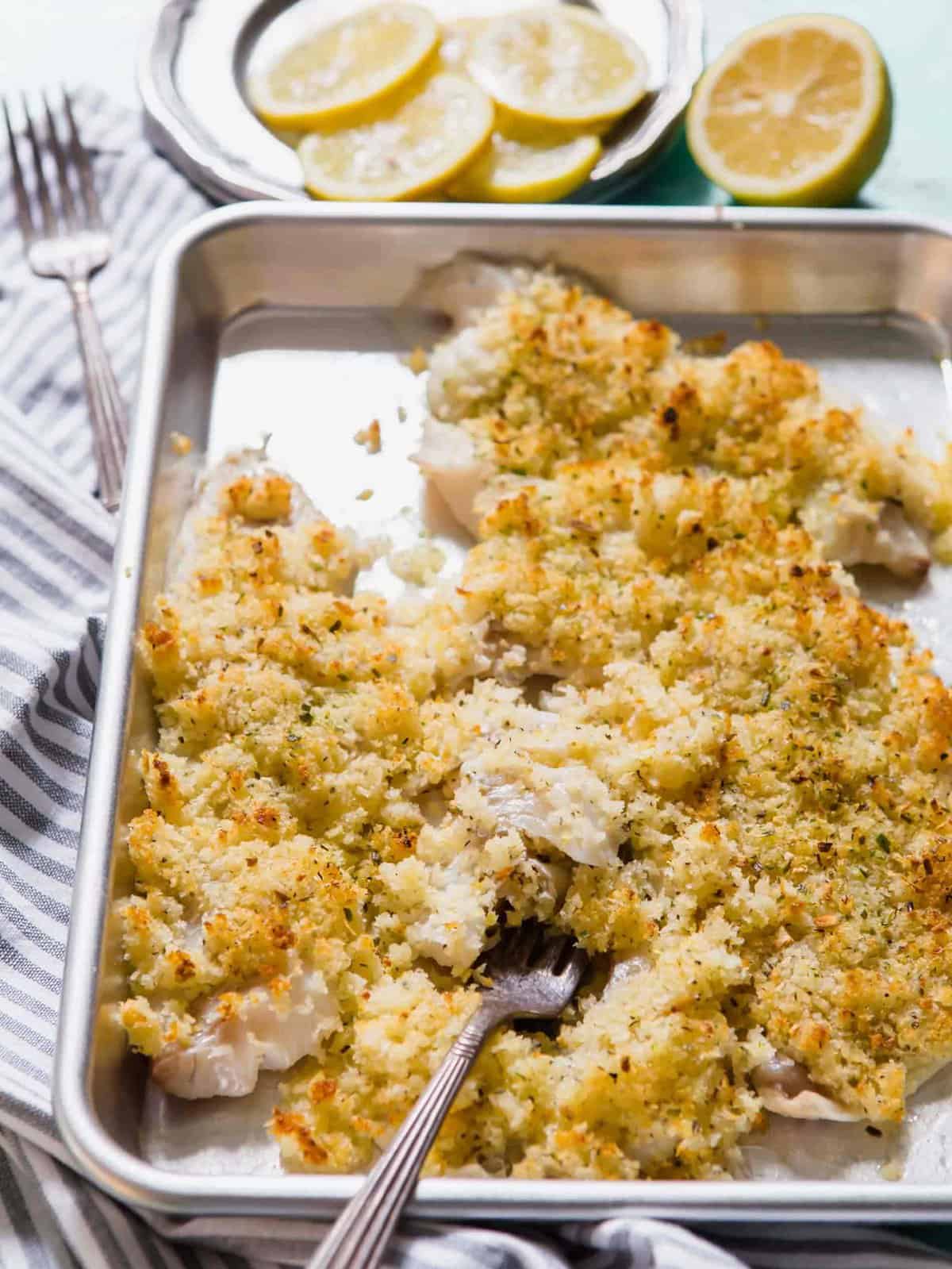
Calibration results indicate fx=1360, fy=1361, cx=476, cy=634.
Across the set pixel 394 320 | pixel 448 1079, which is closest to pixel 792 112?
pixel 394 320

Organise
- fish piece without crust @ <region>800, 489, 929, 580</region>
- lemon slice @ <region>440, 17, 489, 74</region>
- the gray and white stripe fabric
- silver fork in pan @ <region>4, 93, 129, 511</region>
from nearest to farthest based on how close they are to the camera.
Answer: the gray and white stripe fabric → fish piece without crust @ <region>800, 489, 929, 580</region> → silver fork in pan @ <region>4, 93, 129, 511</region> → lemon slice @ <region>440, 17, 489, 74</region>

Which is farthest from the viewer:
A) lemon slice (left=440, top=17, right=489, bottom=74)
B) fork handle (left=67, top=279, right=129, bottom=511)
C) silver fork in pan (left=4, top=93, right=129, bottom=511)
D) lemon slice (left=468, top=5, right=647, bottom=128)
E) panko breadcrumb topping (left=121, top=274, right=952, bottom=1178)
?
lemon slice (left=440, top=17, right=489, bottom=74)

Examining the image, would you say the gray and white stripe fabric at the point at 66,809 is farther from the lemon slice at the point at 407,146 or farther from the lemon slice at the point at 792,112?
the lemon slice at the point at 792,112

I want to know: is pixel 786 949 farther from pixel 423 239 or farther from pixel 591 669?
pixel 423 239

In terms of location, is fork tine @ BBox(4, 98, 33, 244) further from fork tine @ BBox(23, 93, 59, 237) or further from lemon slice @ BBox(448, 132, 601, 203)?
lemon slice @ BBox(448, 132, 601, 203)

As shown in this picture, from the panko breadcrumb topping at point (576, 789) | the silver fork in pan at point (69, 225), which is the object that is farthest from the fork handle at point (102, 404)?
the panko breadcrumb topping at point (576, 789)

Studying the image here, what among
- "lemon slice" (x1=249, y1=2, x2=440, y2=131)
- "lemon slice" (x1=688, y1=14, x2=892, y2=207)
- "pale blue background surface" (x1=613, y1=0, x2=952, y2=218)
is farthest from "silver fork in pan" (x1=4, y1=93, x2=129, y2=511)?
"lemon slice" (x1=688, y1=14, x2=892, y2=207)

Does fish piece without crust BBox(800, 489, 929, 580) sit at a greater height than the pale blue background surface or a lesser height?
lesser
